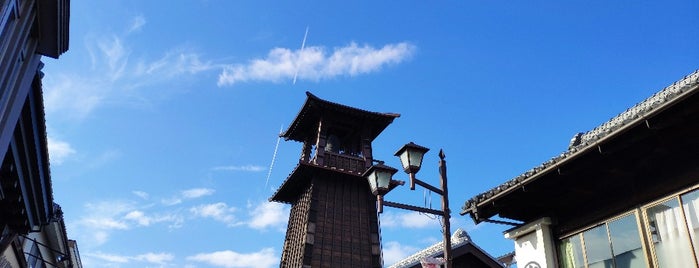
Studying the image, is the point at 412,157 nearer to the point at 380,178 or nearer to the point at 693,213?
the point at 380,178

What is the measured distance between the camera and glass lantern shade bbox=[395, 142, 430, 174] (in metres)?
11.0

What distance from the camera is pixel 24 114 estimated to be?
476 inches

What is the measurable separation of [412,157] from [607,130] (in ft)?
13.0

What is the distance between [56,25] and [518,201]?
10865 millimetres

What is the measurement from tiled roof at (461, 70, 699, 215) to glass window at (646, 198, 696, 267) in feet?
4.46

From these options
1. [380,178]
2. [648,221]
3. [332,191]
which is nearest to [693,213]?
[648,221]

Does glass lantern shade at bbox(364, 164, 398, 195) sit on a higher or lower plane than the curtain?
higher

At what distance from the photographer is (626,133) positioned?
7.89 m

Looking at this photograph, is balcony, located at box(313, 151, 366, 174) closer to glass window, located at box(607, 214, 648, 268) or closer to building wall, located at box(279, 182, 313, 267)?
building wall, located at box(279, 182, 313, 267)

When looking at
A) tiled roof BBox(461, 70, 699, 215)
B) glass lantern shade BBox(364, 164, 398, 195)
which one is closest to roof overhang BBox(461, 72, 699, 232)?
tiled roof BBox(461, 70, 699, 215)

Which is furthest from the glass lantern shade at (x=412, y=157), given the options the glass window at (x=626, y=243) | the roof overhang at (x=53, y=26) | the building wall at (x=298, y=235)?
the building wall at (x=298, y=235)

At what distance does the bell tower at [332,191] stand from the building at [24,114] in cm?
1729

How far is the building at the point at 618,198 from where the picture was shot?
7578 millimetres

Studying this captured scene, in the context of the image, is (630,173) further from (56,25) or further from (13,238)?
(13,238)
